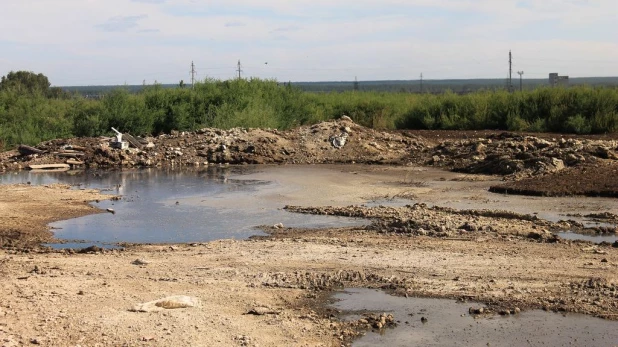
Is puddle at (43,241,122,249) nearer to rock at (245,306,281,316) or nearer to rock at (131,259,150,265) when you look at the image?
rock at (131,259,150,265)

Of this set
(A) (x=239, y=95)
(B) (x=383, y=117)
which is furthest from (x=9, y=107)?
(B) (x=383, y=117)

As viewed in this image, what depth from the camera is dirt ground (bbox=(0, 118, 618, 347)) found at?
8562mm

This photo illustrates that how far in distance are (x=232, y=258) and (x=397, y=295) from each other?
302 centimetres

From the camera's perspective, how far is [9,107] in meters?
34.6

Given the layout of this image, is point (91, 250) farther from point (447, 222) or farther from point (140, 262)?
point (447, 222)

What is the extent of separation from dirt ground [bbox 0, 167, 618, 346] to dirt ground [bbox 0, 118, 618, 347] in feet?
0.08

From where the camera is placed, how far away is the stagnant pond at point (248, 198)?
15.0 m

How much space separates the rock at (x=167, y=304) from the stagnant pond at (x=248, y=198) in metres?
4.65

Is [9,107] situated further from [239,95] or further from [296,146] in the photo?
[296,146]

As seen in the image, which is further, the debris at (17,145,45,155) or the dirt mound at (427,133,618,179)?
the debris at (17,145,45,155)

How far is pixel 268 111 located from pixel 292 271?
23.1 m

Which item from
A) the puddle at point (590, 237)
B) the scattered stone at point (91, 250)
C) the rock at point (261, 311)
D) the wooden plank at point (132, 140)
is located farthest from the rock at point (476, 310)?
the wooden plank at point (132, 140)

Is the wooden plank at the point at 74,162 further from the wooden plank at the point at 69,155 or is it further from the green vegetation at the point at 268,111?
the green vegetation at the point at 268,111

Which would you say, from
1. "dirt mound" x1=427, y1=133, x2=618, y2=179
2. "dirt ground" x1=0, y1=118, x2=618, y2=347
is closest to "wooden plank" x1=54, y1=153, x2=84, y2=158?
"dirt ground" x1=0, y1=118, x2=618, y2=347
